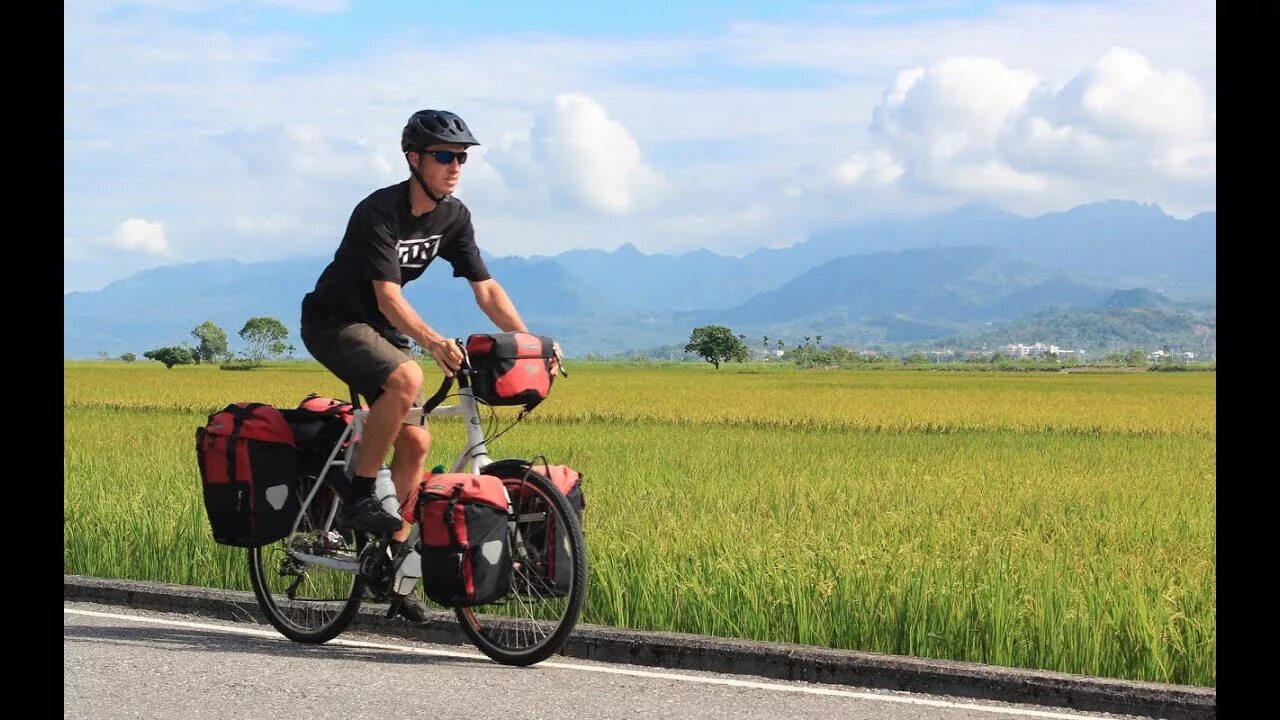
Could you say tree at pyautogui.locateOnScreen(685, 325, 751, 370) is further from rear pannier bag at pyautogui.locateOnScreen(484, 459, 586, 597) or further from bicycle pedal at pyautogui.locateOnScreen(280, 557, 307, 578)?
rear pannier bag at pyautogui.locateOnScreen(484, 459, 586, 597)

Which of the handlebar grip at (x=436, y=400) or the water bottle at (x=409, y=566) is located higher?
the handlebar grip at (x=436, y=400)

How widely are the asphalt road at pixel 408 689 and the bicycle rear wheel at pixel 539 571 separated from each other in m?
0.12

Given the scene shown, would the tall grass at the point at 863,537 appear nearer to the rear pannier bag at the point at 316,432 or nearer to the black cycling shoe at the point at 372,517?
the black cycling shoe at the point at 372,517

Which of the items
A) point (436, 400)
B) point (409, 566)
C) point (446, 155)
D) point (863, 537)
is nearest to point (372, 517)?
point (409, 566)

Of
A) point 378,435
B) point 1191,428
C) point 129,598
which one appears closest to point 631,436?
point 1191,428

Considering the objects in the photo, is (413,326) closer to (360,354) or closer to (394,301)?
(394,301)

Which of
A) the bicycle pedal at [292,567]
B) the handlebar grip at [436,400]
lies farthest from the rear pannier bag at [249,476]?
the handlebar grip at [436,400]

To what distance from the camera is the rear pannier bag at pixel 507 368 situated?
6.82 m

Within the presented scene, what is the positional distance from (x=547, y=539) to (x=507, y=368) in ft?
2.86

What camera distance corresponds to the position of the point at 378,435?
7.14 meters

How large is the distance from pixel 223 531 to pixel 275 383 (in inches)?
1939

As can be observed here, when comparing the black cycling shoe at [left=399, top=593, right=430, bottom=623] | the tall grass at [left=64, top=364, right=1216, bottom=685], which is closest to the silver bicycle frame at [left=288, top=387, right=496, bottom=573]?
the black cycling shoe at [left=399, top=593, right=430, bottom=623]

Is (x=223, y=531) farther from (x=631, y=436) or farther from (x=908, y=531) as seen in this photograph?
(x=631, y=436)

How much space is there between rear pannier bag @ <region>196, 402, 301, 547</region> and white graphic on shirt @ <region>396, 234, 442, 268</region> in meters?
1.23
